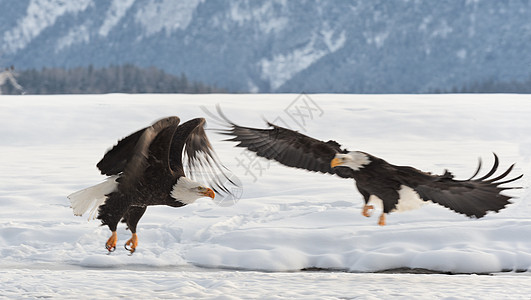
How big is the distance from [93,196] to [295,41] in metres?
192

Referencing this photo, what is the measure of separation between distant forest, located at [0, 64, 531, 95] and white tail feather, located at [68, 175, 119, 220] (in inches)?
1803

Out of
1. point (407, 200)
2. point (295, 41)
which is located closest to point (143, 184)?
point (407, 200)

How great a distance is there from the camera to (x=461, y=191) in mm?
4250

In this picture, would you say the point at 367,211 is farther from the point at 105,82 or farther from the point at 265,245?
the point at 105,82

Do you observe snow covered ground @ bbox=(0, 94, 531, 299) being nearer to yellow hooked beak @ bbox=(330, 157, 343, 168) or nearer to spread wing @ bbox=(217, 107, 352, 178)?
spread wing @ bbox=(217, 107, 352, 178)

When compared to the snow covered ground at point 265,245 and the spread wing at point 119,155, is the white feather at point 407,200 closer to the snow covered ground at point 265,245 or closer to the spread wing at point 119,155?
the snow covered ground at point 265,245

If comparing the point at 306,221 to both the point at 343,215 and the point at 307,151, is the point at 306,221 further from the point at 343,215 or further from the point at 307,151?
the point at 307,151

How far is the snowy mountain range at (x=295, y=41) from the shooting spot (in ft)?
503

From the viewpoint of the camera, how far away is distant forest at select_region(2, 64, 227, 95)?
52844 mm

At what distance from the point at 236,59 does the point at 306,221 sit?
176880mm

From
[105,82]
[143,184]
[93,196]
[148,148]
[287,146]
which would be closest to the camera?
[148,148]

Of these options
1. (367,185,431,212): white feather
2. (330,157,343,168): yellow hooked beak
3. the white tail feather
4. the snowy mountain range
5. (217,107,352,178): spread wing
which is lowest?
the white tail feather

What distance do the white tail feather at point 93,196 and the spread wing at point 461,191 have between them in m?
1.57

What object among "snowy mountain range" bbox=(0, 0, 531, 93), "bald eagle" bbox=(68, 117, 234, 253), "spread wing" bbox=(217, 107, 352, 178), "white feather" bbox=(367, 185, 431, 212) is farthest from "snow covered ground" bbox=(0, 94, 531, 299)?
"snowy mountain range" bbox=(0, 0, 531, 93)
